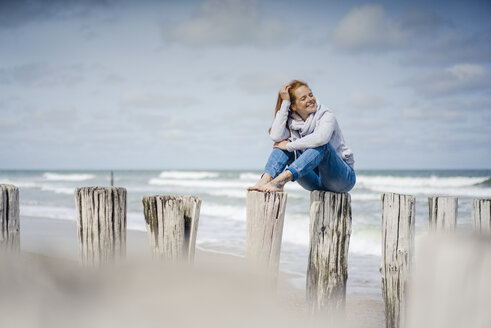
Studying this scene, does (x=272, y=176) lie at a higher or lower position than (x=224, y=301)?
higher

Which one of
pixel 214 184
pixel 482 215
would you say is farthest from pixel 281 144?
pixel 214 184

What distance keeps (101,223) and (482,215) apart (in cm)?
295

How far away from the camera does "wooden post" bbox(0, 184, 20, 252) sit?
2.97 m

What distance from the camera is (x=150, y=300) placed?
2721 mm

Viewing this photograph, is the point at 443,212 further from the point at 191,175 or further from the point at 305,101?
the point at 191,175

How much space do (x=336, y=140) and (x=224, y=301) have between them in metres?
1.69

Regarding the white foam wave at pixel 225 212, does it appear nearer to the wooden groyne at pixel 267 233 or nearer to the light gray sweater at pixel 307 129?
the light gray sweater at pixel 307 129

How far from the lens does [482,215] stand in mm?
3441

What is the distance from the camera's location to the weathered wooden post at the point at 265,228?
110 inches

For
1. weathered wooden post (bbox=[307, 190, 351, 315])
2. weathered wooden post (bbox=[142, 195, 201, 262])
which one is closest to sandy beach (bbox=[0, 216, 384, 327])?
weathered wooden post (bbox=[142, 195, 201, 262])

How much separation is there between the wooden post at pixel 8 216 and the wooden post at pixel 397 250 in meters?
2.63

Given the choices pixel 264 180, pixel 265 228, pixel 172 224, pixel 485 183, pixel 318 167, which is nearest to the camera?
pixel 172 224

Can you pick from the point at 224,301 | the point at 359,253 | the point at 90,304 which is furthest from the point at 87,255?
the point at 359,253

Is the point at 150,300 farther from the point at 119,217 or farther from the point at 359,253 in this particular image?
the point at 359,253
